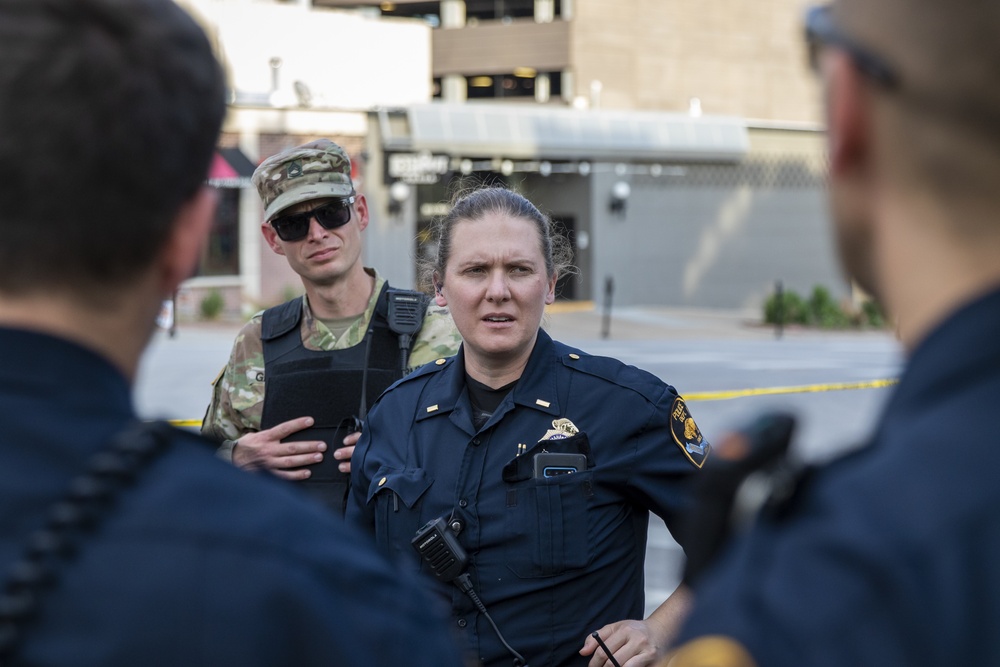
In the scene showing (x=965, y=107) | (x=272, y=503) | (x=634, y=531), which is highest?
(x=965, y=107)

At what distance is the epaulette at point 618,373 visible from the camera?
308cm

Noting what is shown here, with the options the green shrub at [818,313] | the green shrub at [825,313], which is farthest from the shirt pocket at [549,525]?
the green shrub at [825,313]

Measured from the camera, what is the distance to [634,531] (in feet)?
9.96

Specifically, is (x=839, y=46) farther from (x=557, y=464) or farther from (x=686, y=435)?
(x=686, y=435)

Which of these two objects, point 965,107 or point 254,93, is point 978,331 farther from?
point 254,93

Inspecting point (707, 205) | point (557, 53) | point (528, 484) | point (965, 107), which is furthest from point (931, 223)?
point (557, 53)

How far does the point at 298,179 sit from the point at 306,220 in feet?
0.49

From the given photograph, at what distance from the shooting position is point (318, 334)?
4113mm

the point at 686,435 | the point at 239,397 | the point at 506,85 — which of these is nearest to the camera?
the point at 686,435

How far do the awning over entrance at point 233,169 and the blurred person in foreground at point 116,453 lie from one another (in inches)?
921

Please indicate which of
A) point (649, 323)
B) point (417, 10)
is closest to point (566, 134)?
point (649, 323)

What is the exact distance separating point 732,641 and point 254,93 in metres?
29.9

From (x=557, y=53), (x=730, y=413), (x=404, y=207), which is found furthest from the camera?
(x=557, y=53)

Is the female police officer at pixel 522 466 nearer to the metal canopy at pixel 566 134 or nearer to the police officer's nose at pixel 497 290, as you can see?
the police officer's nose at pixel 497 290
